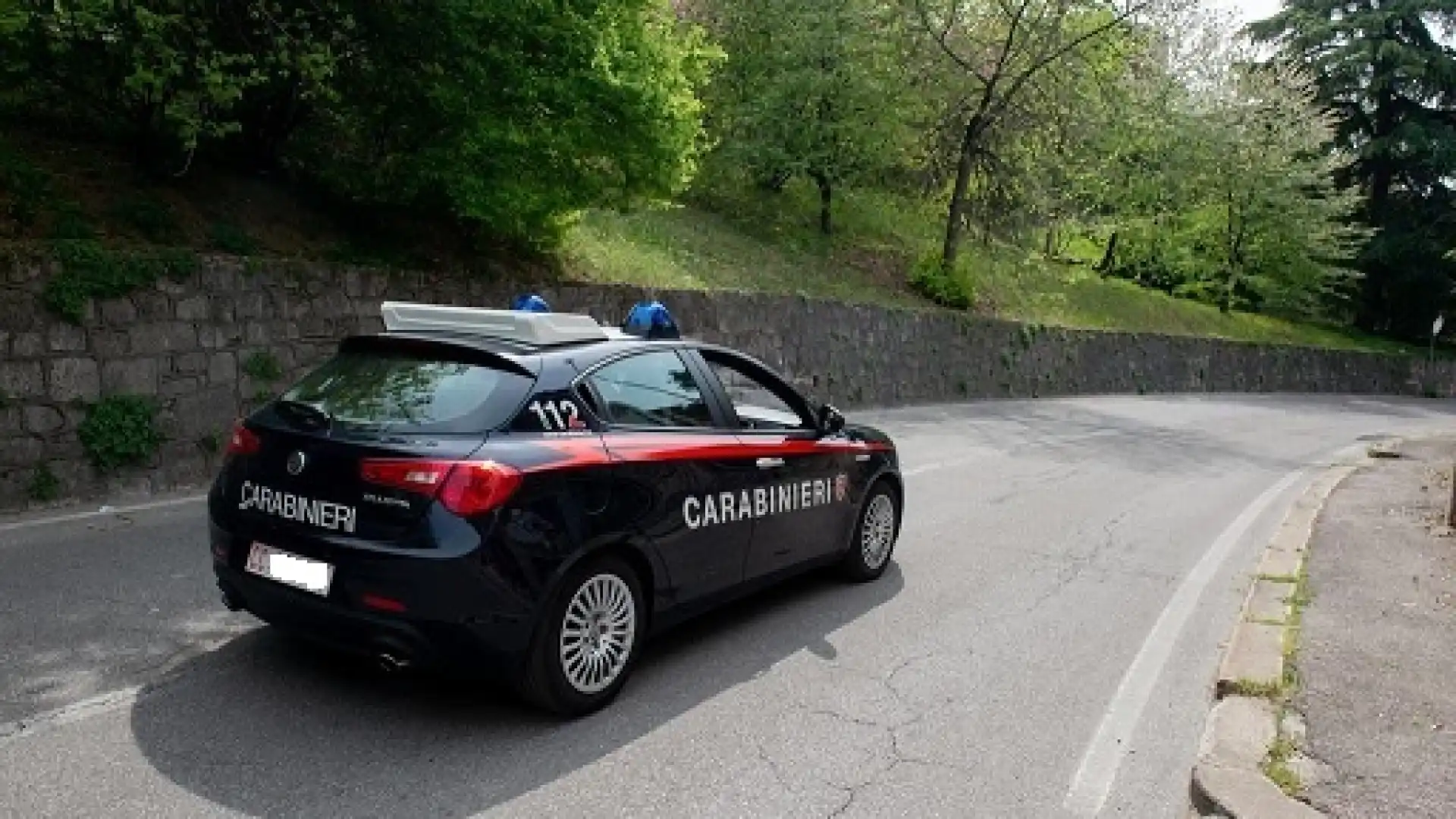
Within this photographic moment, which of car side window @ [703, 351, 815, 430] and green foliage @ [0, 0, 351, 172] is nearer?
car side window @ [703, 351, 815, 430]

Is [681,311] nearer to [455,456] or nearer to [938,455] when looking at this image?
[938,455]

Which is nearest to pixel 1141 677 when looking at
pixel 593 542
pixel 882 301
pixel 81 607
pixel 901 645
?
pixel 901 645

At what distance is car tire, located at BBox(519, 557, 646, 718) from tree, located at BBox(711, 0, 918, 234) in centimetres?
1880

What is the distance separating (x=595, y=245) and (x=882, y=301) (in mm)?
8015

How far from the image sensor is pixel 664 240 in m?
19.2

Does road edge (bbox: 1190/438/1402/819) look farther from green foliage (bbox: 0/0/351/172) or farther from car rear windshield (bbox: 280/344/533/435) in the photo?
green foliage (bbox: 0/0/351/172)

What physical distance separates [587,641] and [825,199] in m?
21.5

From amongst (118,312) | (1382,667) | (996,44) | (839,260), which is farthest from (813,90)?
(1382,667)

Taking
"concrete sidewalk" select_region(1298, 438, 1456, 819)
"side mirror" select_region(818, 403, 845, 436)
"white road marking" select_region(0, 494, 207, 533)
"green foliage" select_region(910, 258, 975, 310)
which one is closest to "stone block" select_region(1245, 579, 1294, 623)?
"concrete sidewalk" select_region(1298, 438, 1456, 819)

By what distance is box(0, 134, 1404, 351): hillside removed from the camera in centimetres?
896

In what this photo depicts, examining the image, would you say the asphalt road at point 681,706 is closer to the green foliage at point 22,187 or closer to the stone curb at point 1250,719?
the stone curb at point 1250,719

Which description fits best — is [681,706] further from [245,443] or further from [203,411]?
[203,411]

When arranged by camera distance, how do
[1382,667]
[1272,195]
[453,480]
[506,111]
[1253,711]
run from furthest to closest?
[1272,195] → [506,111] → [1382,667] → [1253,711] → [453,480]

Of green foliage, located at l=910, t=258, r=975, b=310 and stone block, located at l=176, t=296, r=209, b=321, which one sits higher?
green foliage, located at l=910, t=258, r=975, b=310
